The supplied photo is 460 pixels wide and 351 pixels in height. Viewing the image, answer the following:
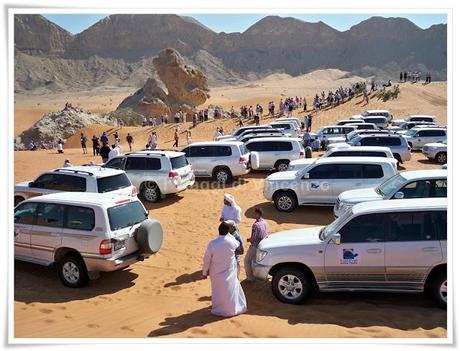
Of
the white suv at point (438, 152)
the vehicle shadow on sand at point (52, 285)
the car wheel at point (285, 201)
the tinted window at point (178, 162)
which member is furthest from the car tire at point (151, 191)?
the white suv at point (438, 152)

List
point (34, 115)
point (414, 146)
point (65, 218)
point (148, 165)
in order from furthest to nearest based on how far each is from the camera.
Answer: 1. point (34, 115)
2. point (414, 146)
3. point (148, 165)
4. point (65, 218)

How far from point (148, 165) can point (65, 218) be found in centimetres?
681

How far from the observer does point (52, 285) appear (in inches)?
359

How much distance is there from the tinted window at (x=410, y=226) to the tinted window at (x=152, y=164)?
9.30 m

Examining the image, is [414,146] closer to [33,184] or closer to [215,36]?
[33,184]

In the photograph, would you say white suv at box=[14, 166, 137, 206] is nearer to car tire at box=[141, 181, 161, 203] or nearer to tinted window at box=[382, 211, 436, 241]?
car tire at box=[141, 181, 161, 203]

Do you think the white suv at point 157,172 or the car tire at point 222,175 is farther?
the car tire at point 222,175

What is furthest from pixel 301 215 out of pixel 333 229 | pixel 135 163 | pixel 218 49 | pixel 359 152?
pixel 218 49

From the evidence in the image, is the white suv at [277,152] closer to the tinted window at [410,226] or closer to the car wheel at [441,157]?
the car wheel at [441,157]

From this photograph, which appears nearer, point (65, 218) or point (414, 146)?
point (65, 218)

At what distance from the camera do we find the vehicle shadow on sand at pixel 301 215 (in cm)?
1353

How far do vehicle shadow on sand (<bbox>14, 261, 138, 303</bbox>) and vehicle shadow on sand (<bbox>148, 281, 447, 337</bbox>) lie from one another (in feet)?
6.18

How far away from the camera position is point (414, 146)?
2725cm
